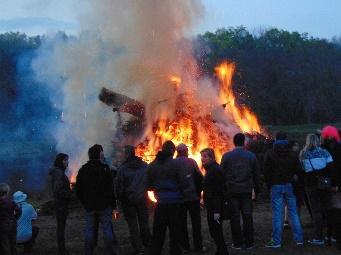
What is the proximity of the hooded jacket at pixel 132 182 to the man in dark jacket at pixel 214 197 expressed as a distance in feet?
4.12

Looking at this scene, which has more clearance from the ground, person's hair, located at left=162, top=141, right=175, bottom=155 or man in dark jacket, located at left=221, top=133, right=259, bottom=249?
person's hair, located at left=162, top=141, right=175, bottom=155

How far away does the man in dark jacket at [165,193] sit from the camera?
28.0 feet

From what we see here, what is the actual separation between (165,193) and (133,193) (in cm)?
131

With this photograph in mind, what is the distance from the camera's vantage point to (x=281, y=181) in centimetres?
977

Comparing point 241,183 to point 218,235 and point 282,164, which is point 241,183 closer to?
point 282,164

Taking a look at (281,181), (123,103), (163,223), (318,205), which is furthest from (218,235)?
(123,103)

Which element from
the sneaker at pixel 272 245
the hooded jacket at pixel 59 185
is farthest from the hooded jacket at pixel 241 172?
the hooded jacket at pixel 59 185

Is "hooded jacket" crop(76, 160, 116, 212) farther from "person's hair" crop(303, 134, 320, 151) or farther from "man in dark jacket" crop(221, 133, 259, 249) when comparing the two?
"person's hair" crop(303, 134, 320, 151)

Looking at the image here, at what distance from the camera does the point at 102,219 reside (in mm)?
9039

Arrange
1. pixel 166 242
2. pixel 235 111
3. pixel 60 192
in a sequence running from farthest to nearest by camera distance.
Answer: pixel 235 111, pixel 166 242, pixel 60 192

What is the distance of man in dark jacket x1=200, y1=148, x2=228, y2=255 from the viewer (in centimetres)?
883

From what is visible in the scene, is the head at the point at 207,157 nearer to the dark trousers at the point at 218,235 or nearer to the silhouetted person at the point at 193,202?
the silhouetted person at the point at 193,202

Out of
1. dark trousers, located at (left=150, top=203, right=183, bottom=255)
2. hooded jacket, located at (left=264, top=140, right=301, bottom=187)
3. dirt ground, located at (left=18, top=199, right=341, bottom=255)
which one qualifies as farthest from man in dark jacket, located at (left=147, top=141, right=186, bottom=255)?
hooded jacket, located at (left=264, top=140, right=301, bottom=187)

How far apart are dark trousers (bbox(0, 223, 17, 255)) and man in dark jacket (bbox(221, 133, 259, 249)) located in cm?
363
